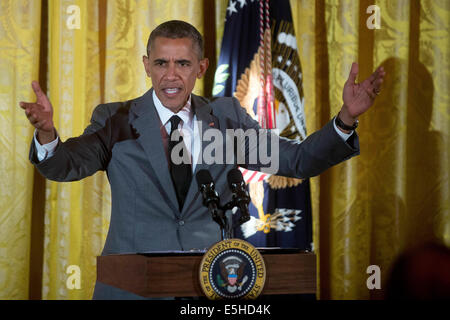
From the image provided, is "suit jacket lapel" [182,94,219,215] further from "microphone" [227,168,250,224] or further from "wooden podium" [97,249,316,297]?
"wooden podium" [97,249,316,297]

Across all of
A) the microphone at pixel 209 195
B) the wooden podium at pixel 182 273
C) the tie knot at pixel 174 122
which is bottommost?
the wooden podium at pixel 182 273

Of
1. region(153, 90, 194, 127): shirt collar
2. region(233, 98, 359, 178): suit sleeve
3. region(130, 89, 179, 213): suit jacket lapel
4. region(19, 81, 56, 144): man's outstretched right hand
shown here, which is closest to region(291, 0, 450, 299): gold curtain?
region(233, 98, 359, 178): suit sleeve

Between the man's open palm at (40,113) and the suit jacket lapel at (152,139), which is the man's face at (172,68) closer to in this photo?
the suit jacket lapel at (152,139)

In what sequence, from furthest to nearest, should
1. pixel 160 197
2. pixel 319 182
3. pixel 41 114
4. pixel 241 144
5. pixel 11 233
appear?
pixel 319 182
pixel 11 233
pixel 241 144
pixel 160 197
pixel 41 114

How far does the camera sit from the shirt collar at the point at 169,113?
8.13 ft

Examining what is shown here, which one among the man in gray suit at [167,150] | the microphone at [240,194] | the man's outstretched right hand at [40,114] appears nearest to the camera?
the microphone at [240,194]

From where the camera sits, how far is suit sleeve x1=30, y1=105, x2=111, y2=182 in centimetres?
216

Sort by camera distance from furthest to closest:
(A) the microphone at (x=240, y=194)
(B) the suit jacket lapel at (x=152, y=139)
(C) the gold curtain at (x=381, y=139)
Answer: (C) the gold curtain at (x=381, y=139)
(B) the suit jacket lapel at (x=152, y=139)
(A) the microphone at (x=240, y=194)

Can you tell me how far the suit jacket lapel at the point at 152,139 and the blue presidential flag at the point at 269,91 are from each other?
1.02 metres

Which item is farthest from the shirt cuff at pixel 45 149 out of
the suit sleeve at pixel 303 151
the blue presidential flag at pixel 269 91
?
the blue presidential flag at pixel 269 91

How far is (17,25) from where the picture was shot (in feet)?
11.9
